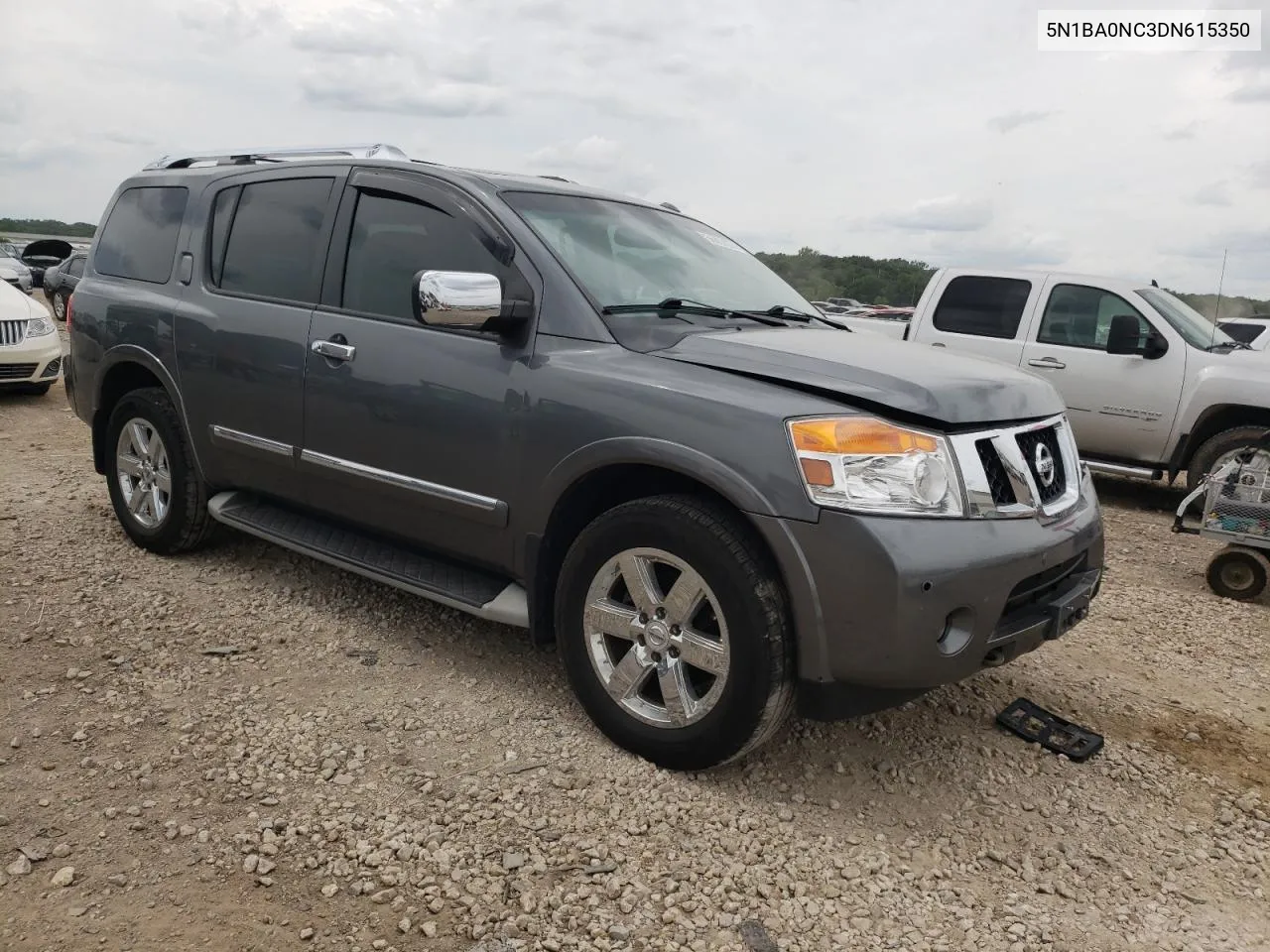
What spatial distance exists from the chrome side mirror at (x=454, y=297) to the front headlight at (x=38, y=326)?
333 inches

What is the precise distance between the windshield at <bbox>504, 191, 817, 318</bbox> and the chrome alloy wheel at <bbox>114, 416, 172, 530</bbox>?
2295mm

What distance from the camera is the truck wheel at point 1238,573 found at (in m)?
5.28

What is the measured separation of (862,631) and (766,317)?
1.50 meters

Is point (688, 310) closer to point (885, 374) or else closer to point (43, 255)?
point (885, 374)

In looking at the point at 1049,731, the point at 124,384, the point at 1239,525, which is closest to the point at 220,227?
the point at 124,384

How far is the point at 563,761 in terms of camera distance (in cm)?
310

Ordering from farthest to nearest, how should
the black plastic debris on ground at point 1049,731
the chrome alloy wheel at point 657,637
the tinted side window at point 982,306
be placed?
the tinted side window at point 982,306, the black plastic debris on ground at point 1049,731, the chrome alloy wheel at point 657,637

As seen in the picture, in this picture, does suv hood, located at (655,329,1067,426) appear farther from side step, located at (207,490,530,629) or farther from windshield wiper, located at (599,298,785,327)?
side step, located at (207,490,530,629)

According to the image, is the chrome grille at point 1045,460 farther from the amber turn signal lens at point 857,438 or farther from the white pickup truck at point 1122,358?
the white pickup truck at point 1122,358

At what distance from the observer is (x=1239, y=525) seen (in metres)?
5.20

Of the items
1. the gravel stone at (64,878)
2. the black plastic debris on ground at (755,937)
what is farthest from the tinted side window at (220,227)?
the black plastic debris on ground at (755,937)

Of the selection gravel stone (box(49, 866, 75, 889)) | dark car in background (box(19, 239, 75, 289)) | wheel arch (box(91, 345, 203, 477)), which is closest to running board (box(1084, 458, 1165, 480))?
wheel arch (box(91, 345, 203, 477))

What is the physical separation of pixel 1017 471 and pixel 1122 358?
18.5 feet

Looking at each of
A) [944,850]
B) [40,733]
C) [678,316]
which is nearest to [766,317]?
[678,316]
